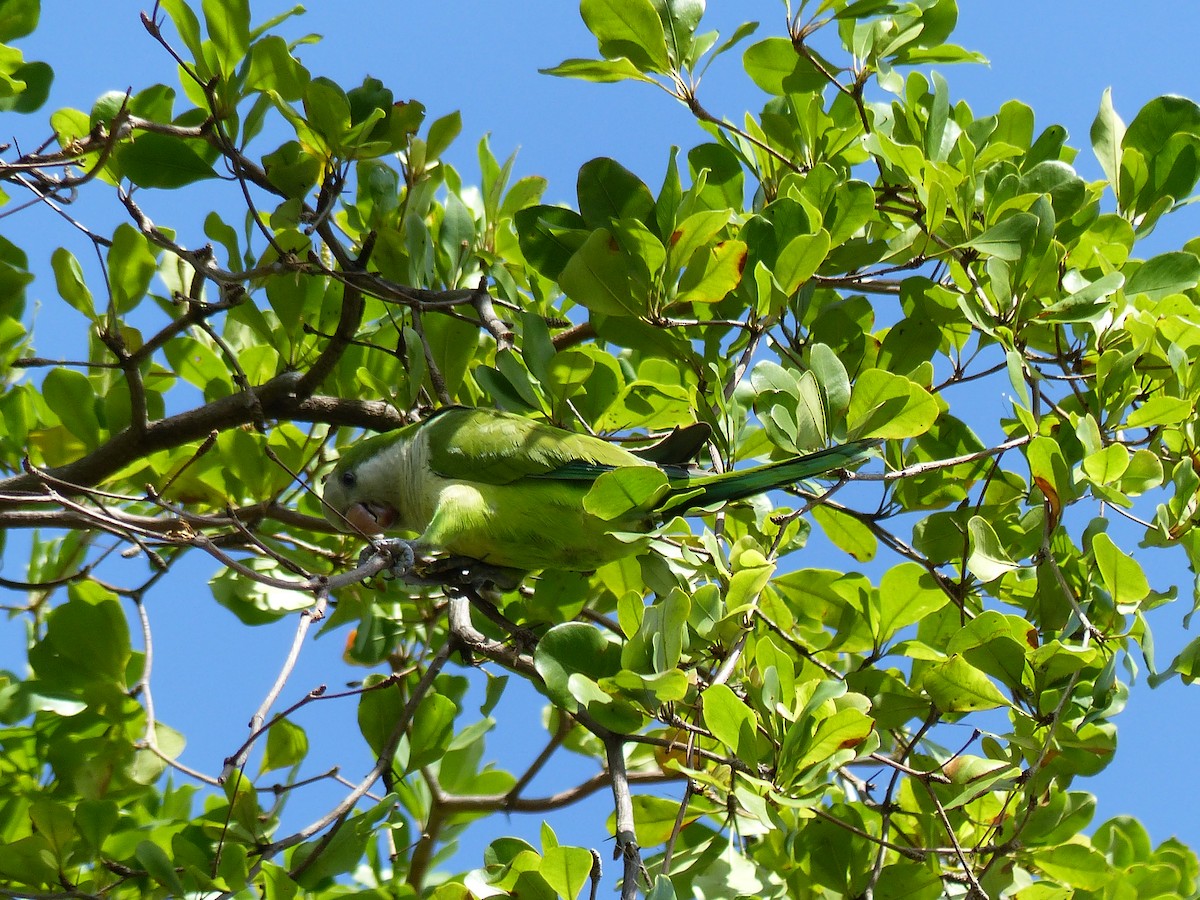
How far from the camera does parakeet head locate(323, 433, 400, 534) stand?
9.46 feet

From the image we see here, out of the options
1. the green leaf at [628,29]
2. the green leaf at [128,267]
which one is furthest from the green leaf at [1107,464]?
the green leaf at [128,267]

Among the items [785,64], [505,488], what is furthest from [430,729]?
[785,64]

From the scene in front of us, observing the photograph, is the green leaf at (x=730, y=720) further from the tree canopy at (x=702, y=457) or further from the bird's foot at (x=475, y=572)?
the bird's foot at (x=475, y=572)

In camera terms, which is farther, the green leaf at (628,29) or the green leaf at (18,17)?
the green leaf at (18,17)

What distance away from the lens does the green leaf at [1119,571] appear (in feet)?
6.28

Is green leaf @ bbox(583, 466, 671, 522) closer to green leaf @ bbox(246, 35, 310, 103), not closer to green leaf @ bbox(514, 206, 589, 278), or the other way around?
green leaf @ bbox(514, 206, 589, 278)

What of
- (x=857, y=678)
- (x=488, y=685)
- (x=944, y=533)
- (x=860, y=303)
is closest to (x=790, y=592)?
(x=857, y=678)

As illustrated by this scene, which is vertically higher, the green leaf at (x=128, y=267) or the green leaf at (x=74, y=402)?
the green leaf at (x=128, y=267)

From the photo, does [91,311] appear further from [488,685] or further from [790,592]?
[790,592]

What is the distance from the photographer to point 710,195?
263 cm

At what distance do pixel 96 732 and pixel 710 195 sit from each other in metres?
2.04

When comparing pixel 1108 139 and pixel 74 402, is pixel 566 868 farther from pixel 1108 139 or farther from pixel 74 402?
pixel 1108 139

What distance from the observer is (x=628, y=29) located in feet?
8.05

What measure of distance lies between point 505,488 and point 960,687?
1.20 metres
